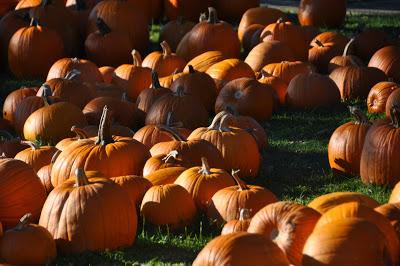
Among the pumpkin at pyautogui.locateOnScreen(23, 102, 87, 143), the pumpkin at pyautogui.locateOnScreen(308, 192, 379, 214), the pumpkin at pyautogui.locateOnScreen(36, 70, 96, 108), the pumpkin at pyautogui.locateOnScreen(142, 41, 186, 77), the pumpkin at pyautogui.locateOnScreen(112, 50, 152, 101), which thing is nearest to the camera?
the pumpkin at pyautogui.locateOnScreen(308, 192, 379, 214)

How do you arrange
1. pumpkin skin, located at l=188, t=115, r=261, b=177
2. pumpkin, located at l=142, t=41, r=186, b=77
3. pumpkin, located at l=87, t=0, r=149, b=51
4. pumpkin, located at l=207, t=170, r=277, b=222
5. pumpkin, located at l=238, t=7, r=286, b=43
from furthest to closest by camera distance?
pumpkin, located at l=238, t=7, r=286, b=43 < pumpkin, located at l=87, t=0, r=149, b=51 < pumpkin, located at l=142, t=41, r=186, b=77 < pumpkin skin, located at l=188, t=115, r=261, b=177 < pumpkin, located at l=207, t=170, r=277, b=222

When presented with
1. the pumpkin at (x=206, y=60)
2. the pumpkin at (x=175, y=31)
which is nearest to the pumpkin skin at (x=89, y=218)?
the pumpkin at (x=206, y=60)

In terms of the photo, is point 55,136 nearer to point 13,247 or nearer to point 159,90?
point 159,90

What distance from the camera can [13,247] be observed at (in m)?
5.04

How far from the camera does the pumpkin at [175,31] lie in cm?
1090

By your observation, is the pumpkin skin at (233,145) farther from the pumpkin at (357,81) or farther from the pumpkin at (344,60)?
the pumpkin at (344,60)

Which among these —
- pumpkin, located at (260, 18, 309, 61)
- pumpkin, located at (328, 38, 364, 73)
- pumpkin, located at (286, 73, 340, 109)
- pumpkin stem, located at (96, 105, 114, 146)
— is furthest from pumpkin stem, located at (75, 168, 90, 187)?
pumpkin, located at (260, 18, 309, 61)

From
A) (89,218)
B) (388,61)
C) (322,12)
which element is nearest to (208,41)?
(388,61)

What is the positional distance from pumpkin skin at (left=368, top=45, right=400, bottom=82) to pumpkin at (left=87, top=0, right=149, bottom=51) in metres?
2.88

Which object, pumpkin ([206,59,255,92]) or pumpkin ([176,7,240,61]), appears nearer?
pumpkin ([206,59,255,92])

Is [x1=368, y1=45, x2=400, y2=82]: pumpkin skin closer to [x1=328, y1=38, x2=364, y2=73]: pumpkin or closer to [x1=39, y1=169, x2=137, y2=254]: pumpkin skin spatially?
[x1=328, y1=38, x2=364, y2=73]: pumpkin

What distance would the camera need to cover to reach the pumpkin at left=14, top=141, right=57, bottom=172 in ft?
21.4

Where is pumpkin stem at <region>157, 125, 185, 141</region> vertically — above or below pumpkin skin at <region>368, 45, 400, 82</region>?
above

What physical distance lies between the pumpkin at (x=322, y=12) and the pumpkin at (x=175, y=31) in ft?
4.75
